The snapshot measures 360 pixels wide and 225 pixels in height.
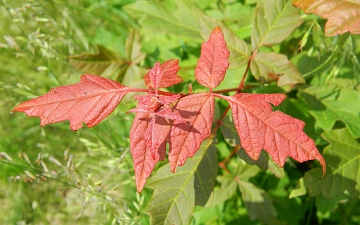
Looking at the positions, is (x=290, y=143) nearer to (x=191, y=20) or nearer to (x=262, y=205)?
(x=262, y=205)

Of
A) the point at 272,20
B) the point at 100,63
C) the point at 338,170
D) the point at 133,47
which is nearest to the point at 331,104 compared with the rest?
the point at 338,170

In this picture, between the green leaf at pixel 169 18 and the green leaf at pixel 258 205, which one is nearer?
the green leaf at pixel 258 205

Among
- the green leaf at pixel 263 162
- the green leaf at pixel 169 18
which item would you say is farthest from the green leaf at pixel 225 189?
the green leaf at pixel 169 18

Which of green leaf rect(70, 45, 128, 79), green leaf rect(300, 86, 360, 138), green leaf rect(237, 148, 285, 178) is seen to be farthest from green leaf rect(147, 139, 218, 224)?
Answer: green leaf rect(70, 45, 128, 79)

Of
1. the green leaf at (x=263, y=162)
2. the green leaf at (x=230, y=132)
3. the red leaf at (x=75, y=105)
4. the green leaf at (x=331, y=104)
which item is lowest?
the green leaf at (x=263, y=162)

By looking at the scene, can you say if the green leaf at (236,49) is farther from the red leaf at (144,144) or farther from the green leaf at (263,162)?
the red leaf at (144,144)

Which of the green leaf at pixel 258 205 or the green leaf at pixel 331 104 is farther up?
the green leaf at pixel 331 104

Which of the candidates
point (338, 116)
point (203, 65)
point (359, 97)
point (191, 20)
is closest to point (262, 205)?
point (338, 116)
